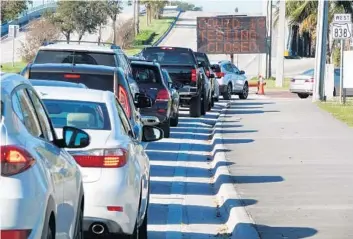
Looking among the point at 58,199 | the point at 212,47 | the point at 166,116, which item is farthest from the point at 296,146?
the point at 212,47

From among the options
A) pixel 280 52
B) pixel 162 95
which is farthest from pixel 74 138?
pixel 280 52

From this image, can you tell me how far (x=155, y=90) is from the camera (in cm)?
2117

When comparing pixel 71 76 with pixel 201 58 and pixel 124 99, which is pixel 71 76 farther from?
pixel 201 58

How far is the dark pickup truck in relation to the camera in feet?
91.0

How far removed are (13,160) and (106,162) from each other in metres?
3.11

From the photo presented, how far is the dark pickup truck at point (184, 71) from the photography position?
27.7m

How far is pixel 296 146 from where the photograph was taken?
1958 cm

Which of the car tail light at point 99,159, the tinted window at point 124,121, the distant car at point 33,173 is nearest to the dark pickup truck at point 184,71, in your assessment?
the tinted window at point 124,121

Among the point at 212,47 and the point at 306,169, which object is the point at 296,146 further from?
the point at 212,47

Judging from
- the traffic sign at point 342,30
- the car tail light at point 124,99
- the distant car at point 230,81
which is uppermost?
the car tail light at point 124,99

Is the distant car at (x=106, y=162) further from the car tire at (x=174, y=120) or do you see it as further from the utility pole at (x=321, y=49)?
the utility pole at (x=321, y=49)

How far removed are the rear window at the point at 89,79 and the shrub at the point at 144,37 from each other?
64.1 m

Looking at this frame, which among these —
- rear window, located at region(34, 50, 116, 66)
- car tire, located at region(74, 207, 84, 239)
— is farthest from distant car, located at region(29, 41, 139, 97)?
car tire, located at region(74, 207, 84, 239)

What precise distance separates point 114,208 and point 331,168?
8.25m
